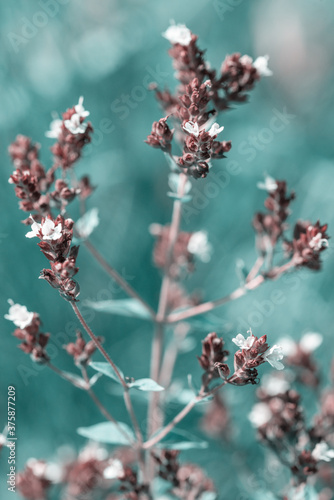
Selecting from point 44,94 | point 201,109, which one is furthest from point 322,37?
point 201,109

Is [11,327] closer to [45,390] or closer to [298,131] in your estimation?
[45,390]

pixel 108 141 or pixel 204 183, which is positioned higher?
A: pixel 108 141

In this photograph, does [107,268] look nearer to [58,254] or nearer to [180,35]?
[58,254]

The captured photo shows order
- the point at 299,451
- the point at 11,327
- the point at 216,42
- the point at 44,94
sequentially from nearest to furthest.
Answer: the point at 299,451 → the point at 11,327 → the point at 44,94 → the point at 216,42

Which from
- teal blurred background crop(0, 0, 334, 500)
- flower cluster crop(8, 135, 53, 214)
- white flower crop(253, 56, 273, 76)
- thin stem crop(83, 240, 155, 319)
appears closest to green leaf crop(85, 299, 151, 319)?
thin stem crop(83, 240, 155, 319)

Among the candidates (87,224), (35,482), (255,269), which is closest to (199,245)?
(255,269)

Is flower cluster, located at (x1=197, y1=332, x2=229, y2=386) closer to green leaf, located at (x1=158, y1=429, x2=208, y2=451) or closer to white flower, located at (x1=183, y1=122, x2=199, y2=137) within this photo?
green leaf, located at (x1=158, y1=429, x2=208, y2=451)

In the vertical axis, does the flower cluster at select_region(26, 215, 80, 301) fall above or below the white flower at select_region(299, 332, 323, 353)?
above
